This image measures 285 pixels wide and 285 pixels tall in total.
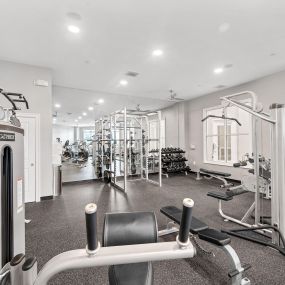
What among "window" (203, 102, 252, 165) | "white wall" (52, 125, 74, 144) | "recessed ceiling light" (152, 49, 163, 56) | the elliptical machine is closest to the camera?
the elliptical machine

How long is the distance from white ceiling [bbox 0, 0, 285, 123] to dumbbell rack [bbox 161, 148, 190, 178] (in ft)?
10.2

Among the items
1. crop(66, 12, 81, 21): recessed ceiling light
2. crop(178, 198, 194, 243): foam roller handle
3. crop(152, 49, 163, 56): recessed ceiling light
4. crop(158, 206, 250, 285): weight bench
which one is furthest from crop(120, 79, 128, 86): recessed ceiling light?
crop(178, 198, 194, 243): foam roller handle

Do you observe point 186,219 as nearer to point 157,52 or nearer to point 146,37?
point 146,37

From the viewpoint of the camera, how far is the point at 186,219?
647 millimetres

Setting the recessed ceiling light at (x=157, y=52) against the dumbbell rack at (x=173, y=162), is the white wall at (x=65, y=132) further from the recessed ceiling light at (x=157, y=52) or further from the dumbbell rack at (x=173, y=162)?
the recessed ceiling light at (x=157, y=52)

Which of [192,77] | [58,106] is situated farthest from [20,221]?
[58,106]

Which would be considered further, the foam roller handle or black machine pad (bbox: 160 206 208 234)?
black machine pad (bbox: 160 206 208 234)

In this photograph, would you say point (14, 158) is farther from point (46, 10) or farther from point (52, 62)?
point (52, 62)

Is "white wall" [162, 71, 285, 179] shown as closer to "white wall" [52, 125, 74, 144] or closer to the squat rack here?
the squat rack

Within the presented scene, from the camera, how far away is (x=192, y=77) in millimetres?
5004

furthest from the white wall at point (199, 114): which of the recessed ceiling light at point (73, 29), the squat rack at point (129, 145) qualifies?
the recessed ceiling light at point (73, 29)

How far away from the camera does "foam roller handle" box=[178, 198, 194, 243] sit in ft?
2.07

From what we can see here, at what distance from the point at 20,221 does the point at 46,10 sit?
8.38ft

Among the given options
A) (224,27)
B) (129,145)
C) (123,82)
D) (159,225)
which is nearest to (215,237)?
(159,225)
